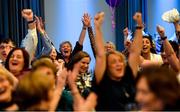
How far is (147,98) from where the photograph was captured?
1.79 meters

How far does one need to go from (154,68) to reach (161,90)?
0.13 meters

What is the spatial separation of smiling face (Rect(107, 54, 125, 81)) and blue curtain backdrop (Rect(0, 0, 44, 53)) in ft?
11.4

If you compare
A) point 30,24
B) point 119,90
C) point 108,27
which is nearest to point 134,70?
point 119,90

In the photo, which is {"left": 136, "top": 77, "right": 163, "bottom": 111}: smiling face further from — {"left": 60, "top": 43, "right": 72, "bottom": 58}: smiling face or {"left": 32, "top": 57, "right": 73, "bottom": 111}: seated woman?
{"left": 60, "top": 43, "right": 72, "bottom": 58}: smiling face

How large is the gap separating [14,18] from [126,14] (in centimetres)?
186

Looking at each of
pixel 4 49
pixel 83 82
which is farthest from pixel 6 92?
pixel 4 49

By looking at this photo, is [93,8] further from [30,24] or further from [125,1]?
[30,24]

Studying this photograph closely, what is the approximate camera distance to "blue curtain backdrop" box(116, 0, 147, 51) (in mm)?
7129

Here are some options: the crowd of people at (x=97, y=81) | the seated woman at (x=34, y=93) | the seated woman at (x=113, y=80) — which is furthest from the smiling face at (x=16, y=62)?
the seated woman at (x=34, y=93)

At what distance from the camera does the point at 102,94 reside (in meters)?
2.88

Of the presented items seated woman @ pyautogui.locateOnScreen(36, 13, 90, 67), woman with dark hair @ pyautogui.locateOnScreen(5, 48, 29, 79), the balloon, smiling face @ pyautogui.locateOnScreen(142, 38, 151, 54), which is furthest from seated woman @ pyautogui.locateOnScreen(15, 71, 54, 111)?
the balloon

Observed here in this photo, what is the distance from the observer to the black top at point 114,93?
2816 millimetres

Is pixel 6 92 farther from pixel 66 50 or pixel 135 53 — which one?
pixel 66 50

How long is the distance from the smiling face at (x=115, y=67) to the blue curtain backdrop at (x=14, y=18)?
3470 millimetres
